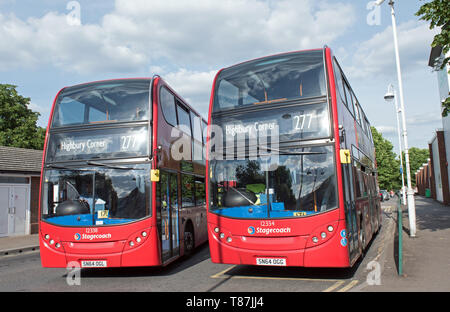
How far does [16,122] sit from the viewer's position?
1419 inches

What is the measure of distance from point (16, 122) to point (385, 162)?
50527mm

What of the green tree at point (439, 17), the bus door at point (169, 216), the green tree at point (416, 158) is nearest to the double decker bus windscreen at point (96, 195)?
the bus door at point (169, 216)

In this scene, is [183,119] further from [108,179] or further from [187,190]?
[108,179]

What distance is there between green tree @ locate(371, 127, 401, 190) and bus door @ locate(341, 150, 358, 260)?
5538 cm

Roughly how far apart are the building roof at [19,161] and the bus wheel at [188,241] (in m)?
12.4

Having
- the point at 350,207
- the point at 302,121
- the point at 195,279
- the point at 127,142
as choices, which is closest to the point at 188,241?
the point at 195,279

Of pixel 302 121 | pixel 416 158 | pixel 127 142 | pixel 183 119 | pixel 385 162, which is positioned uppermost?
pixel 416 158

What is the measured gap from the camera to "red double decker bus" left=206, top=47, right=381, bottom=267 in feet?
22.7

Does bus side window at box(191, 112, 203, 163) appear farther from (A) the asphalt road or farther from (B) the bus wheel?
(A) the asphalt road

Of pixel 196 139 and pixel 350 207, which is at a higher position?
pixel 196 139

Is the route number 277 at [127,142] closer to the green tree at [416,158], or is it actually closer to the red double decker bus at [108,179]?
the red double decker bus at [108,179]

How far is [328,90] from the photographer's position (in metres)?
7.32

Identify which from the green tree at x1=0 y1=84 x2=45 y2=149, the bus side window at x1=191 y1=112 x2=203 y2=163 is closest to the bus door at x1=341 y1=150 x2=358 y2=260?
the bus side window at x1=191 y1=112 x2=203 y2=163

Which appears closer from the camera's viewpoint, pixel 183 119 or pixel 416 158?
pixel 183 119
